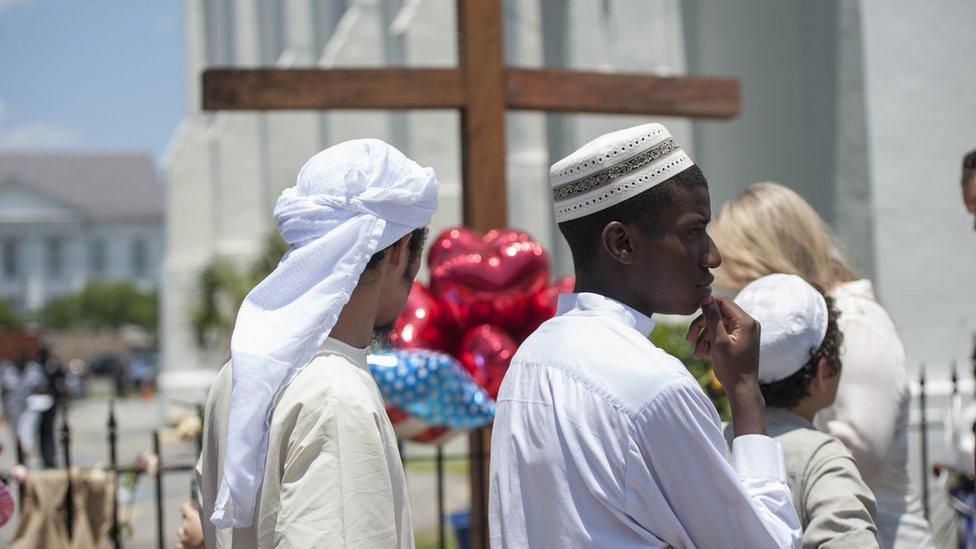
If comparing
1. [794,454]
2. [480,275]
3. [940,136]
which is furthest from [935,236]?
[794,454]

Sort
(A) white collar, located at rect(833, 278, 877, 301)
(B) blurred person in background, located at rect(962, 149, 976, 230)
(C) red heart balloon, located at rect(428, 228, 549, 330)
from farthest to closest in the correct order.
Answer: (C) red heart balloon, located at rect(428, 228, 549, 330)
(B) blurred person in background, located at rect(962, 149, 976, 230)
(A) white collar, located at rect(833, 278, 877, 301)

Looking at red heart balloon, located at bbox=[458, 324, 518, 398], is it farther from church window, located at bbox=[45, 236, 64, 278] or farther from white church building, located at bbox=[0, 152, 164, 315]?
church window, located at bbox=[45, 236, 64, 278]

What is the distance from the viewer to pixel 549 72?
Result: 16.8ft

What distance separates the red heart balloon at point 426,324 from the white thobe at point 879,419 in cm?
196

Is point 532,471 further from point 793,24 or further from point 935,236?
point 793,24

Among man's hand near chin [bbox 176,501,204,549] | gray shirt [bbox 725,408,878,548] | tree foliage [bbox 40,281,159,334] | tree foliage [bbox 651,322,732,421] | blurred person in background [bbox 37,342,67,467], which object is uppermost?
gray shirt [bbox 725,408,878,548]

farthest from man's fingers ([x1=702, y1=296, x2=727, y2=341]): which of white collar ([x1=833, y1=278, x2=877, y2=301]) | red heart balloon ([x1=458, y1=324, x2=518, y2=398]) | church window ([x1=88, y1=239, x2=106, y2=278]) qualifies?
church window ([x1=88, y1=239, x2=106, y2=278])

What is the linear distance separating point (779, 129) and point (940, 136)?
7.51 ft

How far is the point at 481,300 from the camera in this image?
4.32m

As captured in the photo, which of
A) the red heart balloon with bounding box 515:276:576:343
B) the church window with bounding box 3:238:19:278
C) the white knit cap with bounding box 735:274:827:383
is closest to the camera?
the white knit cap with bounding box 735:274:827:383

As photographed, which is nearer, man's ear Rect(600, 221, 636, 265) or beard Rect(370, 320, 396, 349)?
man's ear Rect(600, 221, 636, 265)

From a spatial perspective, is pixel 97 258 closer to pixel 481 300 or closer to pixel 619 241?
pixel 481 300

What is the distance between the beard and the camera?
2049 mm

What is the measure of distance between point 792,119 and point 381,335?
7590 millimetres
